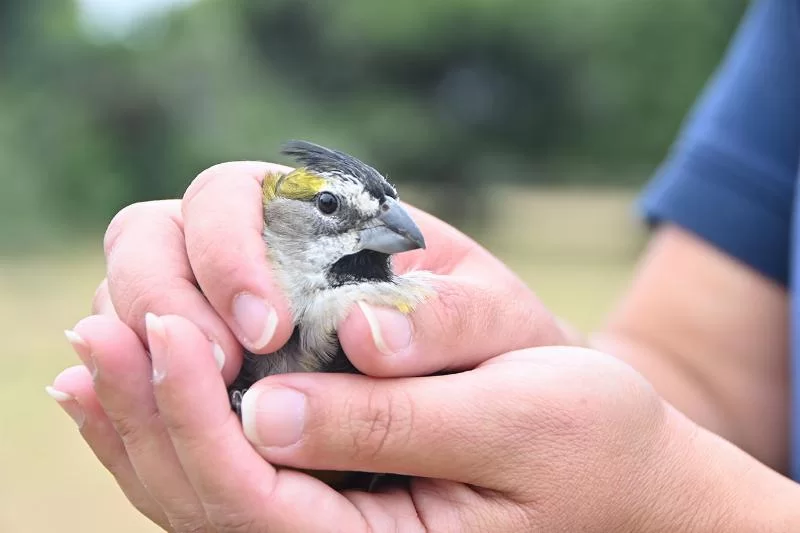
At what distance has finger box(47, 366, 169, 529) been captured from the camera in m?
2.23

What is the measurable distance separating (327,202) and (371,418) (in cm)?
82

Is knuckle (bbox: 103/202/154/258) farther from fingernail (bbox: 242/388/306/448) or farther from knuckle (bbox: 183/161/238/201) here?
fingernail (bbox: 242/388/306/448)

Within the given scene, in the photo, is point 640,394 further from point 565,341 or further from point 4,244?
point 4,244

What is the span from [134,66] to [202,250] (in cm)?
1848

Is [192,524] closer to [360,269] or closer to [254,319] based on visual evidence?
[254,319]

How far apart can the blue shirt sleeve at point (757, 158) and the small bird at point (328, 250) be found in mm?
1631

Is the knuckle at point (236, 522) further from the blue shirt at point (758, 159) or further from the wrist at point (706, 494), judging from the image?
the blue shirt at point (758, 159)

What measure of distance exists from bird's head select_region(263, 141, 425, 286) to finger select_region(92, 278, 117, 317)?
49 cm

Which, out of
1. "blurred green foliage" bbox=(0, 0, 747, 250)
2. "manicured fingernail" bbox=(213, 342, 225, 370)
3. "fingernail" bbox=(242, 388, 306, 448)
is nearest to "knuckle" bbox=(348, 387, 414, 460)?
"fingernail" bbox=(242, 388, 306, 448)

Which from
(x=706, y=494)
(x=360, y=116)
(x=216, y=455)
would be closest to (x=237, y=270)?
(x=216, y=455)

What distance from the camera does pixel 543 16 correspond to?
2666cm

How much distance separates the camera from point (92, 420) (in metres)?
2.25

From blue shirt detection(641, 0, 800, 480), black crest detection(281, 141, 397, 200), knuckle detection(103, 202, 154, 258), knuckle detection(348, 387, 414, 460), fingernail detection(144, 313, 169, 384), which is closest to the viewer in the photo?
fingernail detection(144, 313, 169, 384)

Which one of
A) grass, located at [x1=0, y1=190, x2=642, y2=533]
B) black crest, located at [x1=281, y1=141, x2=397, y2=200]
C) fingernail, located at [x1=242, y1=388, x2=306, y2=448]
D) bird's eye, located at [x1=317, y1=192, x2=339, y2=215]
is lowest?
grass, located at [x1=0, y1=190, x2=642, y2=533]
